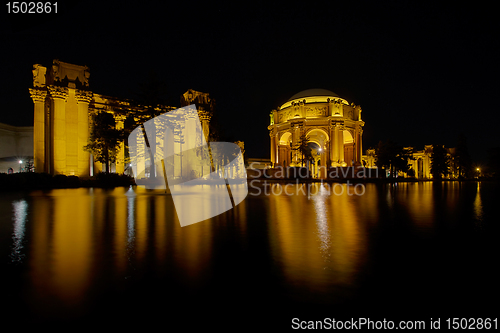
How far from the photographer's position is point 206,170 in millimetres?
45031

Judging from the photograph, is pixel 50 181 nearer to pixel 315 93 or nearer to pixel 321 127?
pixel 321 127

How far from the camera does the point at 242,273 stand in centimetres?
440

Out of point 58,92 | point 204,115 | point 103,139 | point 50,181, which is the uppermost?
point 58,92

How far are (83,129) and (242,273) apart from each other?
36.5 meters

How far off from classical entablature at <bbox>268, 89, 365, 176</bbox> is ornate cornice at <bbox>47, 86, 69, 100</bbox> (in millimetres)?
45027

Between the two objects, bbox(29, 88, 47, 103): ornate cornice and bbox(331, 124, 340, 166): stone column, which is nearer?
bbox(29, 88, 47, 103): ornate cornice

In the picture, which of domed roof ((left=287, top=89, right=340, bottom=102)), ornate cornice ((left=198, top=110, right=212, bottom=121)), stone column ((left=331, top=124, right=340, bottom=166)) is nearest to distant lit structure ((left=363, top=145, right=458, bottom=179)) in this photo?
domed roof ((left=287, top=89, right=340, bottom=102))

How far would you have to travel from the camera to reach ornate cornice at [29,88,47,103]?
3262cm

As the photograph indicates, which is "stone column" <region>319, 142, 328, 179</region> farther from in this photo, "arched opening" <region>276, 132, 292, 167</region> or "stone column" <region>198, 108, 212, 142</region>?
"stone column" <region>198, 108, 212, 142</region>

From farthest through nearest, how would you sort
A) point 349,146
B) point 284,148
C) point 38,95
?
point 284,148
point 349,146
point 38,95

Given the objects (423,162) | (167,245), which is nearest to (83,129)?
(167,245)

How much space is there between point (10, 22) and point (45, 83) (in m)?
31.0

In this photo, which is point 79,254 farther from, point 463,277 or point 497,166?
point 497,166

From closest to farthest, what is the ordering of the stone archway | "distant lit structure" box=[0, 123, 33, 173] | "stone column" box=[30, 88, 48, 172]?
1. "stone column" box=[30, 88, 48, 172]
2. "distant lit structure" box=[0, 123, 33, 173]
3. the stone archway
